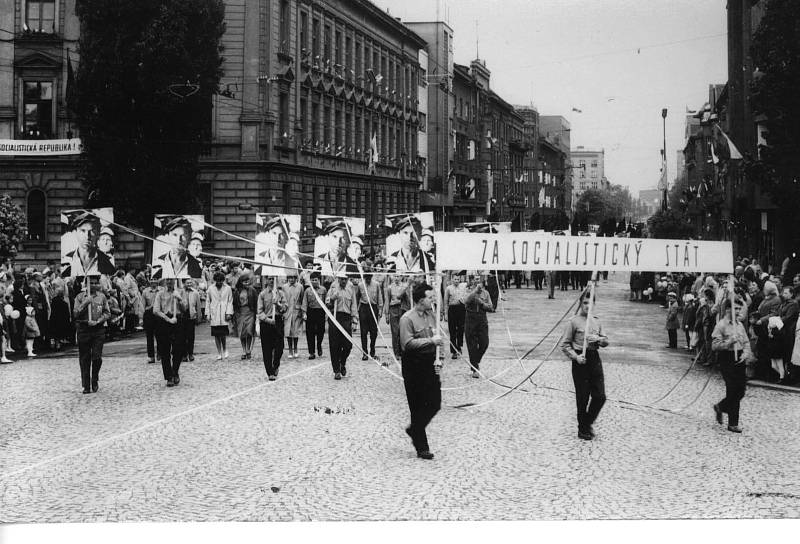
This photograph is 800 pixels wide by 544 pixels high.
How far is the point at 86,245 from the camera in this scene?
16.1 m

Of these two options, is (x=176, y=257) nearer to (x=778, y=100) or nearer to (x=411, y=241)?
(x=411, y=241)

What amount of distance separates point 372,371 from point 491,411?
4.72 metres

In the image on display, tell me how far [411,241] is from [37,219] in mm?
13453

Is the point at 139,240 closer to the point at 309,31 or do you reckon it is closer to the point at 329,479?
the point at 309,31

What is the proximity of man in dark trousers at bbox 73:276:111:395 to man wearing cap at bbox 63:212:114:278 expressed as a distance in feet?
2.31

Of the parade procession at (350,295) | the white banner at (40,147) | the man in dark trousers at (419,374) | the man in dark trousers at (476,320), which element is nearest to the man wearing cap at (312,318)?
the parade procession at (350,295)

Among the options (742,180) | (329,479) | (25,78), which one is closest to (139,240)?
(25,78)

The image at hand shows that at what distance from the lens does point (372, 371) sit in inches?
685

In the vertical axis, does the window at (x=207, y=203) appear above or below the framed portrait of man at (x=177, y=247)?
above

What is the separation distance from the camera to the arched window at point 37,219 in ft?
95.9

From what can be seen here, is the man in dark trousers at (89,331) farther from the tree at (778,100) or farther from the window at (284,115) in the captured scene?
the window at (284,115)

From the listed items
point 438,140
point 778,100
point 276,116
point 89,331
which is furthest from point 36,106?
point 778,100

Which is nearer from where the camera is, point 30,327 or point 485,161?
point 30,327

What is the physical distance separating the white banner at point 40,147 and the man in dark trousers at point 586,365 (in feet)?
68.7
